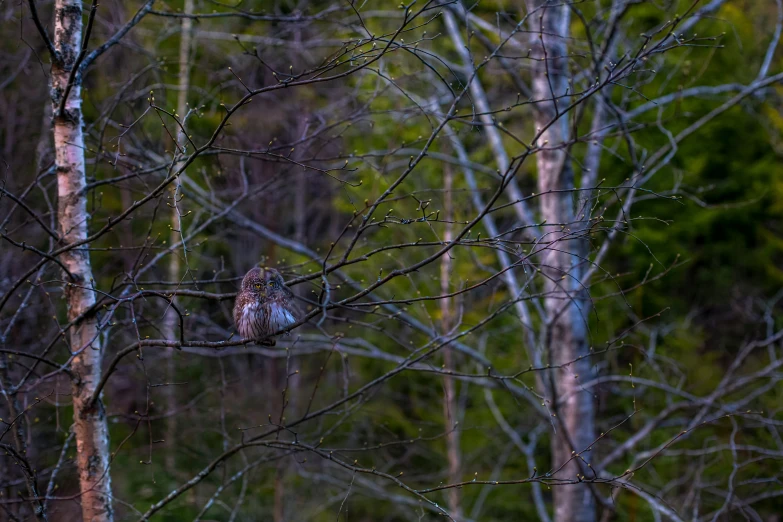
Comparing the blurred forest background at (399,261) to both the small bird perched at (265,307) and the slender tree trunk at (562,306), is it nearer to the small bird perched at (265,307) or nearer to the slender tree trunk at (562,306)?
the slender tree trunk at (562,306)

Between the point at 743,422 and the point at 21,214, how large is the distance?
Answer: 29.4ft

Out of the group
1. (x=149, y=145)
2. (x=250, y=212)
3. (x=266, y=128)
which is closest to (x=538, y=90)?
(x=149, y=145)

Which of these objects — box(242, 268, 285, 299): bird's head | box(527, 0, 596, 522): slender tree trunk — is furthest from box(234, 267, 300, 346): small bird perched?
box(527, 0, 596, 522): slender tree trunk

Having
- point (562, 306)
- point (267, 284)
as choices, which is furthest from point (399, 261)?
point (562, 306)

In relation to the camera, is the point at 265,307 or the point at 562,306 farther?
the point at 562,306

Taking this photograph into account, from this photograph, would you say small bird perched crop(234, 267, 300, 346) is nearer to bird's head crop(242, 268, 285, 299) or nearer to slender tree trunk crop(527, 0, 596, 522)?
bird's head crop(242, 268, 285, 299)

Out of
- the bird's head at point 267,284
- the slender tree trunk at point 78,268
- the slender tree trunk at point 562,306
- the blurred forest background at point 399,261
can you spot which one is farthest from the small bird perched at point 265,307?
the slender tree trunk at point 562,306

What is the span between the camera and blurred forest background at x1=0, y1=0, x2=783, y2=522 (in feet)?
10.9

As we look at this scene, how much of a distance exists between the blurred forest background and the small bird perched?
0.14 metres

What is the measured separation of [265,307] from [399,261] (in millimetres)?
1300

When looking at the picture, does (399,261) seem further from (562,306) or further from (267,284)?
(562,306)

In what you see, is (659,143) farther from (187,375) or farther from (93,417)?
(93,417)

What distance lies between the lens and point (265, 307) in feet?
11.6

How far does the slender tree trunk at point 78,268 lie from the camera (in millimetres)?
3523
